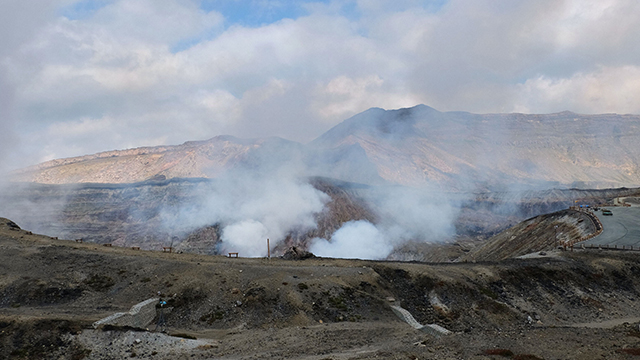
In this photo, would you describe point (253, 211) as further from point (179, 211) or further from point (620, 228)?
point (620, 228)

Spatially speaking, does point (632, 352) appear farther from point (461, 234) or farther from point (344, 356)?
point (461, 234)

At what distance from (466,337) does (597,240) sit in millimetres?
43141

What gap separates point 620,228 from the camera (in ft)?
181

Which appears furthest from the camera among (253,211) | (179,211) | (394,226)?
(394,226)

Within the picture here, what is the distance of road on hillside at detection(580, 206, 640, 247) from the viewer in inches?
1951

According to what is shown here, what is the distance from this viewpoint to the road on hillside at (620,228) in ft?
163

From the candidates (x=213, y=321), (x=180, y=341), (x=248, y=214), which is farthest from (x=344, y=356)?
(x=248, y=214)

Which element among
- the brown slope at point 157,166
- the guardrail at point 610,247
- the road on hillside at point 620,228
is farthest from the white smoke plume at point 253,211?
the road on hillside at point 620,228

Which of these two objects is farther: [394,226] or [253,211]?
[394,226]

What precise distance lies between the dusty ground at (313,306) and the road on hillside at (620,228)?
7.93m

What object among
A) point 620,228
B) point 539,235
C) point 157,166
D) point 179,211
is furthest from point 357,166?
point 620,228

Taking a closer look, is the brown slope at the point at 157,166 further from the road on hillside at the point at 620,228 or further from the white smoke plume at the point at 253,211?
the road on hillside at the point at 620,228

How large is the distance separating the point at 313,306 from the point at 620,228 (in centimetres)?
5263

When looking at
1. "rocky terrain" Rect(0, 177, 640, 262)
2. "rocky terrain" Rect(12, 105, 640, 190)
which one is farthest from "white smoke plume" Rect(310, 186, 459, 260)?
"rocky terrain" Rect(12, 105, 640, 190)
